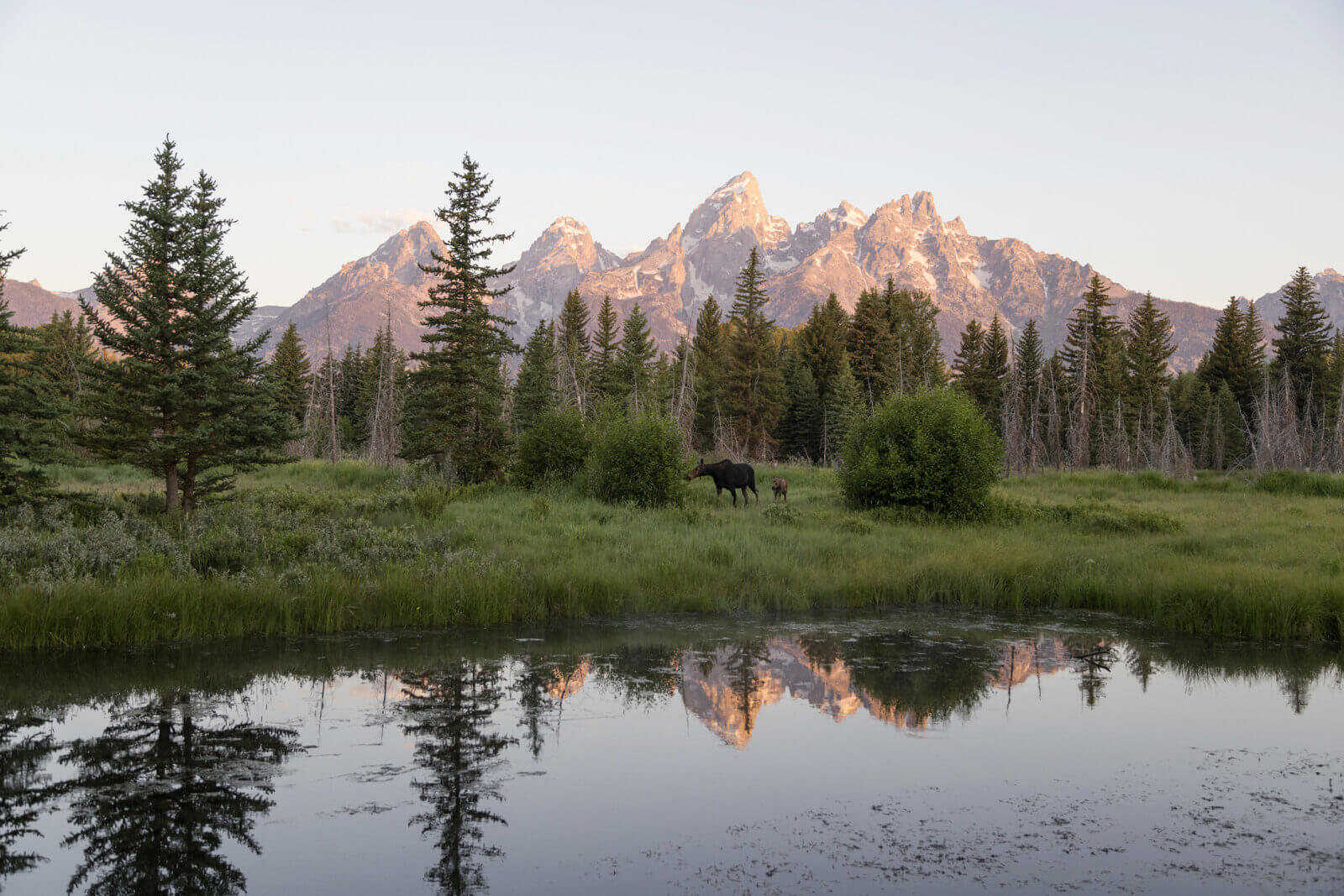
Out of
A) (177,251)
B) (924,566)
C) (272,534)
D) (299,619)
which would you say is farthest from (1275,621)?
(177,251)

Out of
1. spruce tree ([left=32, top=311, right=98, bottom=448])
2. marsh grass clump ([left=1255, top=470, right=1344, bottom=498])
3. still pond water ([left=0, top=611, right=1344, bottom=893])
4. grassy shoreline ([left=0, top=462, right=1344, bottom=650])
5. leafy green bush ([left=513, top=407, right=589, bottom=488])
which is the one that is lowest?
still pond water ([left=0, top=611, right=1344, bottom=893])

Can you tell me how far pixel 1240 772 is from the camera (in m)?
7.67

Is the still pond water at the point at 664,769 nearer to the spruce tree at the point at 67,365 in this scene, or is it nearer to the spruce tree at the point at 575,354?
the spruce tree at the point at 67,365

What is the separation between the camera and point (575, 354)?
66125 mm

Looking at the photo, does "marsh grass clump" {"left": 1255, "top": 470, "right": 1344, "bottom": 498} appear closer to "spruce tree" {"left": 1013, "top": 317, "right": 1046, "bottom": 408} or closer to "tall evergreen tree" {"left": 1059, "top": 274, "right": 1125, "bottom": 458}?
"spruce tree" {"left": 1013, "top": 317, "right": 1046, "bottom": 408}

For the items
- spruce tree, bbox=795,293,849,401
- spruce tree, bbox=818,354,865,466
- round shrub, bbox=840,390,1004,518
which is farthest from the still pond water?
spruce tree, bbox=795,293,849,401

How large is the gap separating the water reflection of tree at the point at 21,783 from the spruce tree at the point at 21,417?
9.92 metres

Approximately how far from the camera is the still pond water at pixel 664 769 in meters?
5.74

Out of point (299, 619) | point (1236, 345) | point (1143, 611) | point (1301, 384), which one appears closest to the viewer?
point (299, 619)

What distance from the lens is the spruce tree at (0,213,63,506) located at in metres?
15.8

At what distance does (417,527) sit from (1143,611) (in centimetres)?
1407

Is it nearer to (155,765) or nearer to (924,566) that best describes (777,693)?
(155,765)

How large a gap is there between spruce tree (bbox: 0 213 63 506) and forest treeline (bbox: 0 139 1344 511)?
0.16ft

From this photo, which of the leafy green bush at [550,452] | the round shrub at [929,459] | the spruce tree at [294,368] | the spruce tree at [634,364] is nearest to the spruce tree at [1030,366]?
the spruce tree at [634,364]
